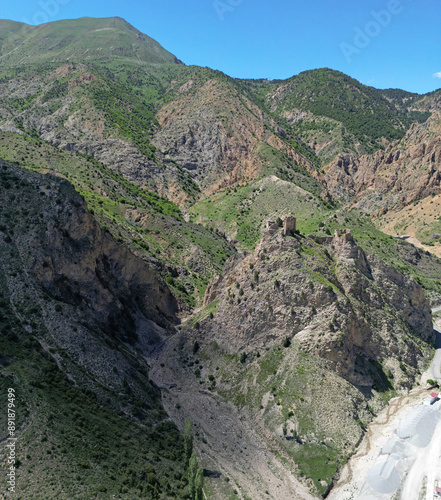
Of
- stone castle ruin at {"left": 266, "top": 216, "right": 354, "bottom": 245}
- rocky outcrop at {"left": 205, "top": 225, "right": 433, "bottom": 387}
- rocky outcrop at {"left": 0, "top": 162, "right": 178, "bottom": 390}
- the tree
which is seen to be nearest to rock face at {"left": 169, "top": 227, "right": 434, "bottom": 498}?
rocky outcrop at {"left": 205, "top": 225, "right": 433, "bottom": 387}

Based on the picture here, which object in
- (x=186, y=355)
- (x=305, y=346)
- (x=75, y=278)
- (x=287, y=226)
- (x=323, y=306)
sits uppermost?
(x=287, y=226)

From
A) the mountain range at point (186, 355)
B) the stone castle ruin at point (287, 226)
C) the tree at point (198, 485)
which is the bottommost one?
the tree at point (198, 485)

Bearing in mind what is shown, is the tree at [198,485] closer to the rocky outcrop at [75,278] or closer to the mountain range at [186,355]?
the mountain range at [186,355]

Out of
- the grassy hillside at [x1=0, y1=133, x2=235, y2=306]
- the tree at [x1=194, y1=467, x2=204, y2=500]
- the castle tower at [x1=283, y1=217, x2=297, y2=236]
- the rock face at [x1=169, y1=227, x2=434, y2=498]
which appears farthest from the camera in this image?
the grassy hillside at [x1=0, y1=133, x2=235, y2=306]

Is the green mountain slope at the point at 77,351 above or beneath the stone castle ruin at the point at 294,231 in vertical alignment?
beneath

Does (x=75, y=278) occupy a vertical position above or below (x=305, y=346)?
below

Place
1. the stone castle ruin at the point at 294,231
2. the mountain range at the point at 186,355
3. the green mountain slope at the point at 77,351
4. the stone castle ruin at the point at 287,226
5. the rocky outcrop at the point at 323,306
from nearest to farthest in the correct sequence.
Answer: the green mountain slope at the point at 77,351, the mountain range at the point at 186,355, the rocky outcrop at the point at 323,306, the stone castle ruin at the point at 287,226, the stone castle ruin at the point at 294,231

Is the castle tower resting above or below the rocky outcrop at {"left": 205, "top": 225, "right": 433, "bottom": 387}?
above

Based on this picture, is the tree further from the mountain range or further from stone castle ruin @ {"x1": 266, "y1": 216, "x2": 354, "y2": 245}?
stone castle ruin @ {"x1": 266, "y1": 216, "x2": 354, "y2": 245}

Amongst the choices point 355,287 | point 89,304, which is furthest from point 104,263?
point 355,287

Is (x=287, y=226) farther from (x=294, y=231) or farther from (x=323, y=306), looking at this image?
(x=323, y=306)

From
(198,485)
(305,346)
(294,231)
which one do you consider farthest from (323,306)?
(198,485)

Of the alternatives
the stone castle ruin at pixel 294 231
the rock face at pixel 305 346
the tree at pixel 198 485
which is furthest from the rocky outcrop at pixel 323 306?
the tree at pixel 198 485
